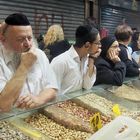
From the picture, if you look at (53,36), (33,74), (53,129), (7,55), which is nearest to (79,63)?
(33,74)

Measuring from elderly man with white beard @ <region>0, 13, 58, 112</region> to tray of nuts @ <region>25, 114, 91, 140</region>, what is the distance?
0.10 meters

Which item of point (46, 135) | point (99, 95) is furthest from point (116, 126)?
point (99, 95)

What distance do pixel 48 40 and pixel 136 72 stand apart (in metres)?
2.27

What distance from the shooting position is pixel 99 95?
2744 millimetres

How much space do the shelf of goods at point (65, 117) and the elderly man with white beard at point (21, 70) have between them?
0.07m

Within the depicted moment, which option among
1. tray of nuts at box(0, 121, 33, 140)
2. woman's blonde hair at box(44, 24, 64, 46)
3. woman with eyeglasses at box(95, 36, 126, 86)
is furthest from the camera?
woman's blonde hair at box(44, 24, 64, 46)

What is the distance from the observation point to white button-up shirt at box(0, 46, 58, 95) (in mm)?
2220

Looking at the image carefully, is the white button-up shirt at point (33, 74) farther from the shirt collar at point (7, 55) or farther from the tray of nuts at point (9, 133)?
the tray of nuts at point (9, 133)

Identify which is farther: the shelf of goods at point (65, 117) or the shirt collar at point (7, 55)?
the shirt collar at point (7, 55)

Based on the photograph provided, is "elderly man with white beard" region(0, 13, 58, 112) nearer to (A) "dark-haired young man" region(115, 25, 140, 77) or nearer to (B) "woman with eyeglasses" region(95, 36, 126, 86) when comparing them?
(B) "woman with eyeglasses" region(95, 36, 126, 86)

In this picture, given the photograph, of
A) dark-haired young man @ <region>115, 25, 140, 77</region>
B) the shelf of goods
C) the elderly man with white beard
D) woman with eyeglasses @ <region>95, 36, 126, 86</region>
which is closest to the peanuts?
the shelf of goods

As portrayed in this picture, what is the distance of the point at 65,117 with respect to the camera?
206 cm

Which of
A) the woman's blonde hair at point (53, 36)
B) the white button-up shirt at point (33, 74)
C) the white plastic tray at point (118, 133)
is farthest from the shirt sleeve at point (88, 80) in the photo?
the woman's blonde hair at point (53, 36)

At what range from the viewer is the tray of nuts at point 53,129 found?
1.83m
